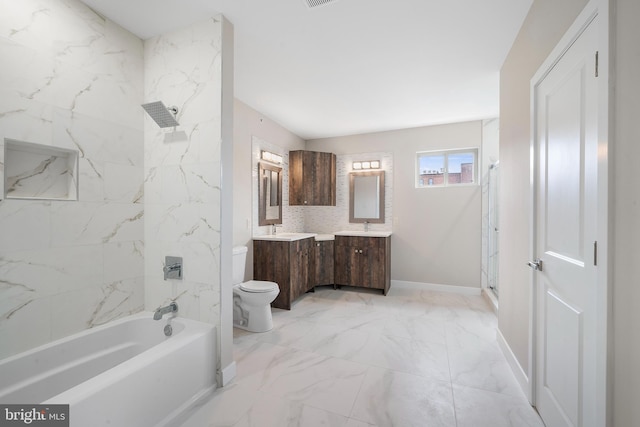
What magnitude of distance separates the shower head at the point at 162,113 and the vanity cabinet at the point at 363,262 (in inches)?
110

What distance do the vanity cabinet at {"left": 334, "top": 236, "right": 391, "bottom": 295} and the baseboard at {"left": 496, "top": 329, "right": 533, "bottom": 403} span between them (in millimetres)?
1670

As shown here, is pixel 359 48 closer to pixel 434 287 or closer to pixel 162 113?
pixel 162 113

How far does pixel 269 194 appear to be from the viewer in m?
3.81

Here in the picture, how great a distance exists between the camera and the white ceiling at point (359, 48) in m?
1.82

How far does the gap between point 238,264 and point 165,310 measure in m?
1.06

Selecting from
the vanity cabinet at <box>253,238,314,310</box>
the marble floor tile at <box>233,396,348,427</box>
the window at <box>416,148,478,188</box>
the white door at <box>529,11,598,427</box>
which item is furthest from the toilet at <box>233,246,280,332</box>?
the window at <box>416,148,478,188</box>

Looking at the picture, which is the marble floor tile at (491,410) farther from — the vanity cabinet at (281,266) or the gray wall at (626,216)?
the vanity cabinet at (281,266)

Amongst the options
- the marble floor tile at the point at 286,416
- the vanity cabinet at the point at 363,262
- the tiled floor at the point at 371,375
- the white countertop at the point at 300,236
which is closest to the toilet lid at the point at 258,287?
the tiled floor at the point at 371,375

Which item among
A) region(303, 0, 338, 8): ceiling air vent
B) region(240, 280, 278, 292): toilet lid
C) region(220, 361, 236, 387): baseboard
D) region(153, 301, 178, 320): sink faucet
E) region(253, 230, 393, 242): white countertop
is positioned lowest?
region(220, 361, 236, 387): baseboard

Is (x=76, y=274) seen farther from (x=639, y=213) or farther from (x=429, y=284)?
(x=429, y=284)

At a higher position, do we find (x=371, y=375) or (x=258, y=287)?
(x=258, y=287)

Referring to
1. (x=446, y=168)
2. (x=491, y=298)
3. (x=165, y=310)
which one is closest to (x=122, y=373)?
(x=165, y=310)

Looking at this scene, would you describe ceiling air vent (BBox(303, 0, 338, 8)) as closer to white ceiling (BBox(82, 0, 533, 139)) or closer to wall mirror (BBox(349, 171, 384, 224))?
white ceiling (BBox(82, 0, 533, 139))

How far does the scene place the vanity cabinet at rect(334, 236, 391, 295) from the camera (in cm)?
391
